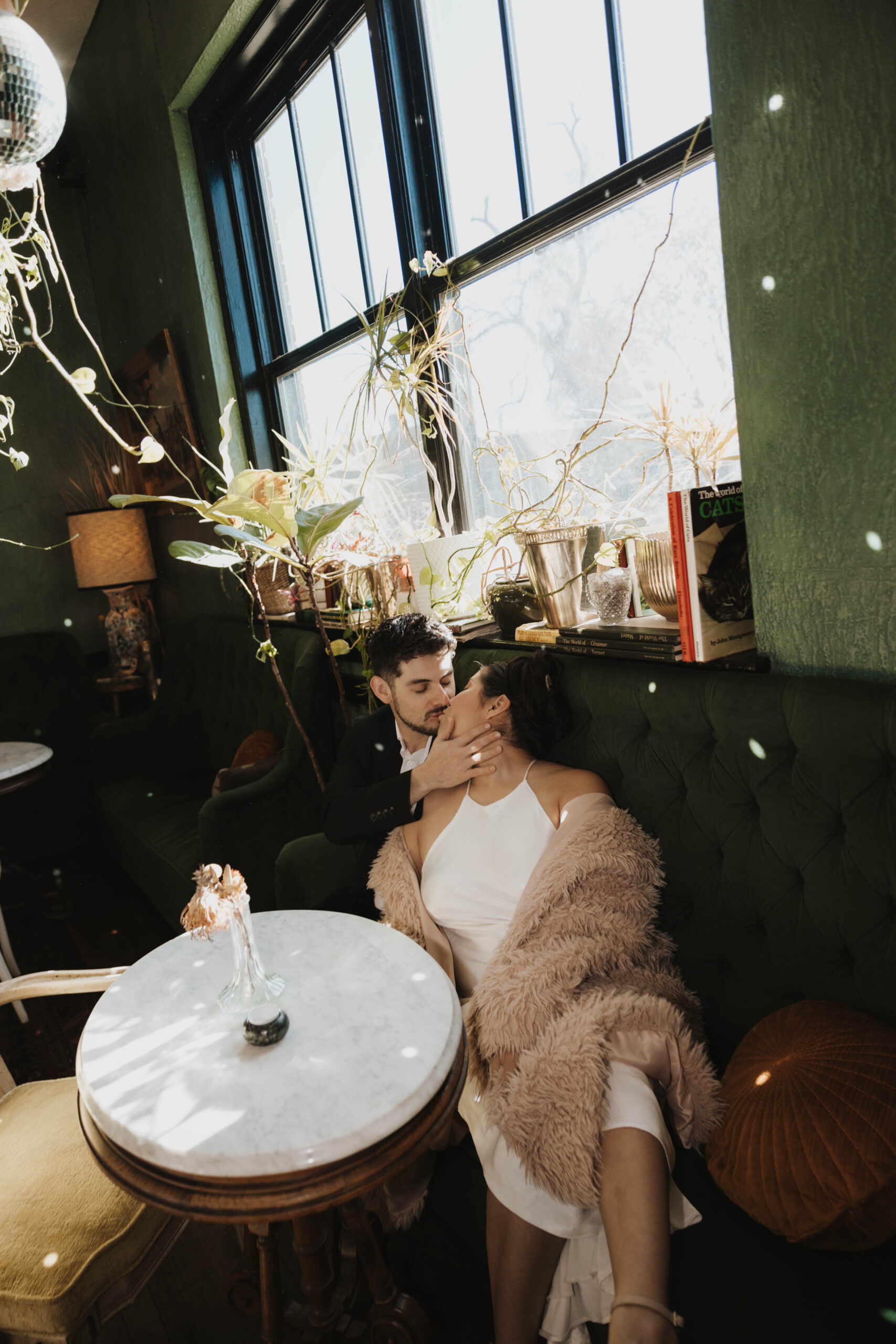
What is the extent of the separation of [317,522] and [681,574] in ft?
2.91

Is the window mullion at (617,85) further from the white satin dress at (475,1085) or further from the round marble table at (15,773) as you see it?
the round marble table at (15,773)

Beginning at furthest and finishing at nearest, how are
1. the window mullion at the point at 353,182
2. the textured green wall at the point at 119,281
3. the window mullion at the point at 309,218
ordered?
1. the textured green wall at the point at 119,281
2. the window mullion at the point at 309,218
3. the window mullion at the point at 353,182

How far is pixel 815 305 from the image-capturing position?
1188 millimetres

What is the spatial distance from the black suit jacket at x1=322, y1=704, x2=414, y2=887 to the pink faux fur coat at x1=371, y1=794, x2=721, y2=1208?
→ 131 mm

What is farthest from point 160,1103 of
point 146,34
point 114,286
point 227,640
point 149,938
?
point 114,286

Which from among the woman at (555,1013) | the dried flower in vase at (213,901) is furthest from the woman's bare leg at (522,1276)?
the dried flower in vase at (213,901)

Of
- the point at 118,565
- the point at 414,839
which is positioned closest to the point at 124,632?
the point at 118,565

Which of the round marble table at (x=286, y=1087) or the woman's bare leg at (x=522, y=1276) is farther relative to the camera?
the woman's bare leg at (x=522, y=1276)

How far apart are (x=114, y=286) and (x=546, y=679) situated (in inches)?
142

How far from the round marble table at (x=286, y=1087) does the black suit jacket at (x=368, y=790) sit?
1.16ft

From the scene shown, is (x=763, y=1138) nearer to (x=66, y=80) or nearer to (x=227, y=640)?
(x=227, y=640)

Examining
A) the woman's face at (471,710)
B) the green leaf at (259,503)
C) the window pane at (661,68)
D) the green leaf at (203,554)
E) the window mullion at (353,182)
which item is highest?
the window mullion at (353,182)

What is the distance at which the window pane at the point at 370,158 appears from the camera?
2.47 meters

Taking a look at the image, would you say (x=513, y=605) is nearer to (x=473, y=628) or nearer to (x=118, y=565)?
(x=473, y=628)
